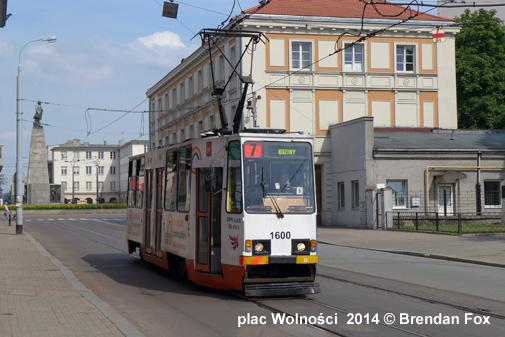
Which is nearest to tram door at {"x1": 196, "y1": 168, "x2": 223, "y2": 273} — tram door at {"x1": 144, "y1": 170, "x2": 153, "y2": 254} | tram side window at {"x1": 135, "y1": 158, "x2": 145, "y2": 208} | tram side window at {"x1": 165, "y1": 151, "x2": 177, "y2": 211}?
A: tram side window at {"x1": 165, "y1": 151, "x2": 177, "y2": 211}

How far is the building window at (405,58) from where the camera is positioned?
42.8 metres

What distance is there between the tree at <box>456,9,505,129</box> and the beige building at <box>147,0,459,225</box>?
4730 mm

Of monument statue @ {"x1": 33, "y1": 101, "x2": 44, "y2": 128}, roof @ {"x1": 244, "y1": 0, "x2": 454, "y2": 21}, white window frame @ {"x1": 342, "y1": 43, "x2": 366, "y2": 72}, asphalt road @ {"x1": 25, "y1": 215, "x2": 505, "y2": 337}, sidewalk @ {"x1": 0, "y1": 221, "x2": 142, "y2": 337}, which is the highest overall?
roof @ {"x1": 244, "y1": 0, "x2": 454, "y2": 21}

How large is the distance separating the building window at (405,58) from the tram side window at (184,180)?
106ft

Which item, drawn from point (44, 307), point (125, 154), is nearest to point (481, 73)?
point (44, 307)

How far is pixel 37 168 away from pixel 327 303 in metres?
49.9

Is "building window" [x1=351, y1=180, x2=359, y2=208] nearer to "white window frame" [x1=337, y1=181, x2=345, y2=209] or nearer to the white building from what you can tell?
"white window frame" [x1=337, y1=181, x2=345, y2=209]

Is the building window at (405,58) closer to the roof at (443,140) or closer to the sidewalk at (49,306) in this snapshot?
the roof at (443,140)

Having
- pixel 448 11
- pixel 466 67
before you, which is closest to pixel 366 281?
pixel 466 67

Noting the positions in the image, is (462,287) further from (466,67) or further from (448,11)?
(448,11)

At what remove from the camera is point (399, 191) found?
34750 millimetres

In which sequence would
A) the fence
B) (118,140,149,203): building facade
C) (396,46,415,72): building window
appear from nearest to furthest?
the fence
(396,46,415,72): building window
(118,140,149,203): building facade

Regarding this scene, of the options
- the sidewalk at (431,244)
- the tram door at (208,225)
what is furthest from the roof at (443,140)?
the tram door at (208,225)

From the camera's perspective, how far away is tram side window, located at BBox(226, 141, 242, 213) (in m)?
11.1
